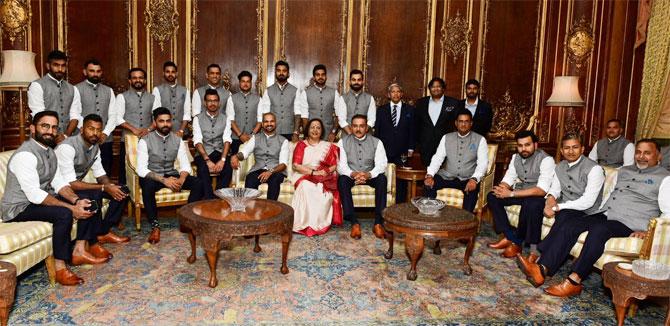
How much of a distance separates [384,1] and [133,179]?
14.0 feet

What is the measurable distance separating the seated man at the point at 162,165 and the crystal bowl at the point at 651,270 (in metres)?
3.73

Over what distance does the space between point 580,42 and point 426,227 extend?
5.24 metres

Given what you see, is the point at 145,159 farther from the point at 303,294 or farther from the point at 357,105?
the point at 357,105

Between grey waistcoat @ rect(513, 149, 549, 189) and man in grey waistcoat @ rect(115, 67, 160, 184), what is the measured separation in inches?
157

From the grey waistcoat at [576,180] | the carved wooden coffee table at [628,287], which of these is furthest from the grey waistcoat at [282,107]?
the carved wooden coffee table at [628,287]

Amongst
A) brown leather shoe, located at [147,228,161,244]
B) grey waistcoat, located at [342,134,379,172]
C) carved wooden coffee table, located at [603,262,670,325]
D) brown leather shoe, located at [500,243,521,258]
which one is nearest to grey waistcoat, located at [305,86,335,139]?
grey waistcoat, located at [342,134,379,172]

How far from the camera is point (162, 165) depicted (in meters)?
5.09

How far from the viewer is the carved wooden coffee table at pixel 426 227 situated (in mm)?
3617

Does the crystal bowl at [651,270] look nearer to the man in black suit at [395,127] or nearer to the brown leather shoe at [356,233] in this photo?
the brown leather shoe at [356,233]

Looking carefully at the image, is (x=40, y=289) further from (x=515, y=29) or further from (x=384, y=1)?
(x=515, y=29)

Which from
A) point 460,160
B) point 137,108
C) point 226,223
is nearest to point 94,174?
point 137,108

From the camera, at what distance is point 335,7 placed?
7133 millimetres

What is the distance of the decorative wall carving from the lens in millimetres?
6836

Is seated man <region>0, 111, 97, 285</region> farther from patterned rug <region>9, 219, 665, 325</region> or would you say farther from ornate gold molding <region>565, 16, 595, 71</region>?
ornate gold molding <region>565, 16, 595, 71</region>
